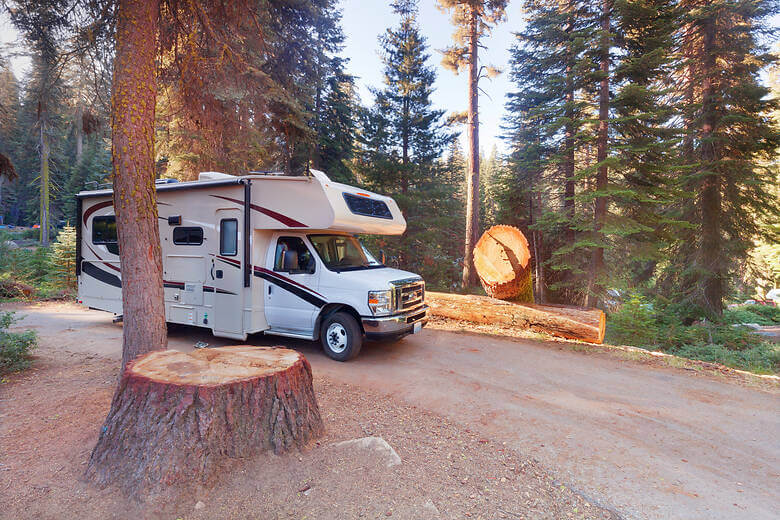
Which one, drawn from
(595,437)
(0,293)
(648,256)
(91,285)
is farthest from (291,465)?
(0,293)

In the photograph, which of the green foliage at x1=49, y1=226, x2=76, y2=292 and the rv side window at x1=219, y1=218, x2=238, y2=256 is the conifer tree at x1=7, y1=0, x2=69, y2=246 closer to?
the rv side window at x1=219, y1=218, x2=238, y2=256

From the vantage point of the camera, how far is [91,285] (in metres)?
8.38

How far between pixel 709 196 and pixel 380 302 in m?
12.2

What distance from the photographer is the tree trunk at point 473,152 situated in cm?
1373

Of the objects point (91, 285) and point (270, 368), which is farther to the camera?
point (91, 285)

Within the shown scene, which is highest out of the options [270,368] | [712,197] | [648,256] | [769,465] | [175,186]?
[712,197]

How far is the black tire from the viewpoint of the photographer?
20.1 feet

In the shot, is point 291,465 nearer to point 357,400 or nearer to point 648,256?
point 357,400

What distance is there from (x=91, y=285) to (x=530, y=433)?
30.3ft

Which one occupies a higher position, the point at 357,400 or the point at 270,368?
the point at 270,368

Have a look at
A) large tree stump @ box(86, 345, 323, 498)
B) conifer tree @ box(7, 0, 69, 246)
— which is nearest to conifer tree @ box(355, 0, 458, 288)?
conifer tree @ box(7, 0, 69, 246)

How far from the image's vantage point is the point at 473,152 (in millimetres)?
13734

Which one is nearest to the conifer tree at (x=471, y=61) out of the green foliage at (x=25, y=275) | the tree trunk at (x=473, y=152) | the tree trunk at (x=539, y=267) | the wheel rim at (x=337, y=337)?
the tree trunk at (x=473, y=152)

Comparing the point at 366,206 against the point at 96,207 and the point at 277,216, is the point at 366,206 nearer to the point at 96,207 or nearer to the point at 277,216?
the point at 277,216
